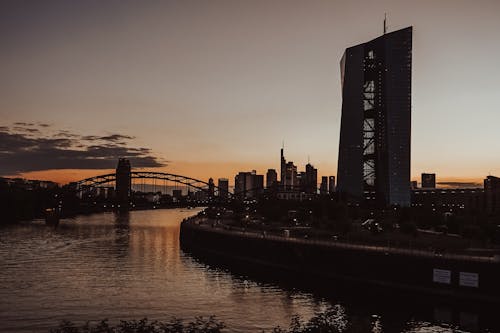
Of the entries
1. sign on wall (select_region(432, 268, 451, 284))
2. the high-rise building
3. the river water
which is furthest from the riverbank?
the high-rise building

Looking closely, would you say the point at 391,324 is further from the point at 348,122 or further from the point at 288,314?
the point at 348,122

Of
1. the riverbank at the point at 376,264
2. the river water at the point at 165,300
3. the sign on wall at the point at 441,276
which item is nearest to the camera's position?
the river water at the point at 165,300

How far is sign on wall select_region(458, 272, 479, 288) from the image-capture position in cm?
5003

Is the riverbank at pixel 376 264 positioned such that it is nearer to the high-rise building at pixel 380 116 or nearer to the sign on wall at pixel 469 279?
the sign on wall at pixel 469 279

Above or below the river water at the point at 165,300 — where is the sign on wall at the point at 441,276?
above

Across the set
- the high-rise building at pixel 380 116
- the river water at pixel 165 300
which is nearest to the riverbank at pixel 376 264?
the river water at pixel 165 300

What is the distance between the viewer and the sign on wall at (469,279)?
50.0 metres

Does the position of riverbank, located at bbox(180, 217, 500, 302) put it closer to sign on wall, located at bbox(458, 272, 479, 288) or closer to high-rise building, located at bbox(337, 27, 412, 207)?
sign on wall, located at bbox(458, 272, 479, 288)

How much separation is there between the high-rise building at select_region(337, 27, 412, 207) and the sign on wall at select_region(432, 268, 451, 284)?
137 metres

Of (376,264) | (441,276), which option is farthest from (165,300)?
(441,276)

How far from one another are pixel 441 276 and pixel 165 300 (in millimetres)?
24966

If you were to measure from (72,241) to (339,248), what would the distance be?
2247 inches

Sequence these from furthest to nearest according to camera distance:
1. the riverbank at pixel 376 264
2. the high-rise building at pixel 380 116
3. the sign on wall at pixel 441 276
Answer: the high-rise building at pixel 380 116
the sign on wall at pixel 441 276
the riverbank at pixel 376 264

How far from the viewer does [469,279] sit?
5044cm
